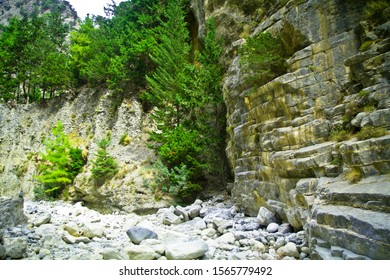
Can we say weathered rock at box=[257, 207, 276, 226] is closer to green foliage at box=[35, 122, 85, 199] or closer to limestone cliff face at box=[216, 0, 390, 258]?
limestone cliff face at box=[216, 0, 390, 258]

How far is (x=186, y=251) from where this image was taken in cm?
553

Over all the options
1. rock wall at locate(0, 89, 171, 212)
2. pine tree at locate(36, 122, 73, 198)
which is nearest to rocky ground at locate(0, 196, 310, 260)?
rock wall at locate(0, 89, 171, 212)

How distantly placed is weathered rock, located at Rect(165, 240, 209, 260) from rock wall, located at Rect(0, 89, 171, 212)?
8.93m

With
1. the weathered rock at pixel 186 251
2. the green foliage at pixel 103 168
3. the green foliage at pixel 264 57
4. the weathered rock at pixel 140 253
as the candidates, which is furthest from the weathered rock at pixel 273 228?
the green foliage at pixel 103 168

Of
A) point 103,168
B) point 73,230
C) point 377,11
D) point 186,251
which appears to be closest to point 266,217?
point 186,251

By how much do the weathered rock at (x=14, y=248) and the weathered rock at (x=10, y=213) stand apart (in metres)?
2.76

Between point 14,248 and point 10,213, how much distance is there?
342 centimetres

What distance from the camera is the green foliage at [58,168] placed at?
19234mm

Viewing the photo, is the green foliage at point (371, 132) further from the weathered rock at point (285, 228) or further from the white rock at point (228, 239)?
the white rock at point (228, 239)

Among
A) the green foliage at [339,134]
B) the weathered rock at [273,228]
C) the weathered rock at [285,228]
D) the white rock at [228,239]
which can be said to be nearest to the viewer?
the green foliage at [339,134]

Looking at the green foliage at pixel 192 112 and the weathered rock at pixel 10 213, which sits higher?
the green foliage at pixel 192 112

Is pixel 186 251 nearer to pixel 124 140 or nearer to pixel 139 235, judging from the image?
pixel 139 235
